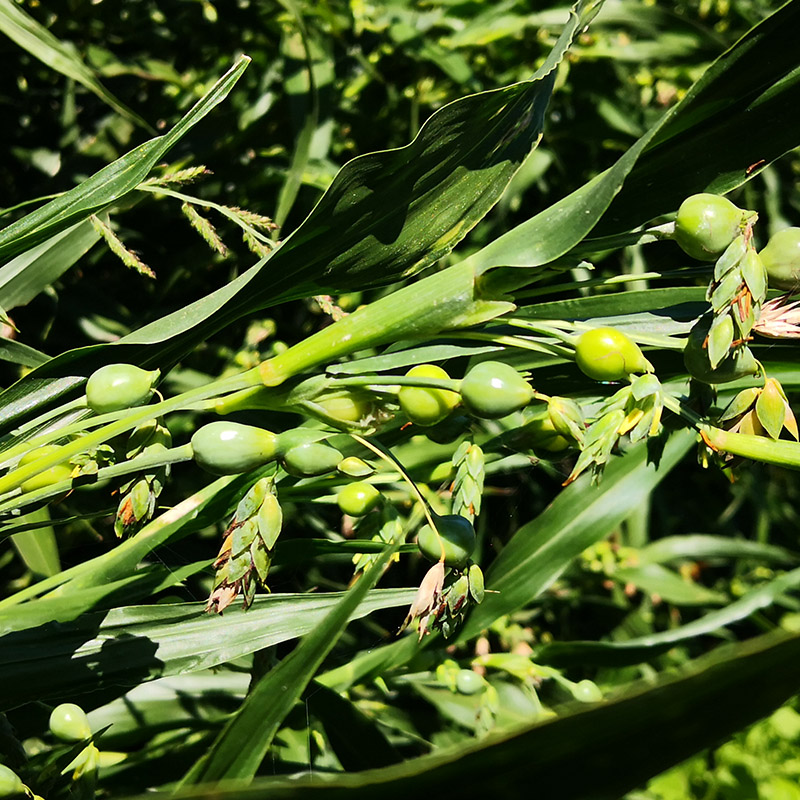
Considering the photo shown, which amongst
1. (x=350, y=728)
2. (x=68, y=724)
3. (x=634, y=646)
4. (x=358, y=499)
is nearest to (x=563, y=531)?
(x=634, y=646)

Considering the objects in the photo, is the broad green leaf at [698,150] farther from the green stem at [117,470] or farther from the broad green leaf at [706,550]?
the broad green leaf at [706,550]

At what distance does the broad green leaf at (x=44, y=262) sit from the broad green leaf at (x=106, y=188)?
6.4 inches

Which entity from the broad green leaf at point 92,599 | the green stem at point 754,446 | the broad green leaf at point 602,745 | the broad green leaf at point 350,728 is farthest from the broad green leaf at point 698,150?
the broad green leaf at point 350,728

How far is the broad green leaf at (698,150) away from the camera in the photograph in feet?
1.67

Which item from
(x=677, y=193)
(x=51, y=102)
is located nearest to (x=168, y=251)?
(x=51, y=102)

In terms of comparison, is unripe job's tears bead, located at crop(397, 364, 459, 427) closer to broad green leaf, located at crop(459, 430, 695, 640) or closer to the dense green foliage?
the dense green foliage

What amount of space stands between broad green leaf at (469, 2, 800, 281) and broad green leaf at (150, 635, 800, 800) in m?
0.27

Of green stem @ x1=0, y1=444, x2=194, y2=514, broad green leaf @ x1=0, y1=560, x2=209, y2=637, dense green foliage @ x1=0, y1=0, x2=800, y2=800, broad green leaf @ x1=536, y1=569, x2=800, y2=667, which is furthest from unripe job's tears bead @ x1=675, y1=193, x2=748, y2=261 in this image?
broad green leaf @ x1=536, y1=569, x2=800, y2=667

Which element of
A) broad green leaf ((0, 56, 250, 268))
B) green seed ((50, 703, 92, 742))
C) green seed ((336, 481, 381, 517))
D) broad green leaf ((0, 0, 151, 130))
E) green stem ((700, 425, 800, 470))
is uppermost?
broad green leaf ((0, 0, 151, 130))

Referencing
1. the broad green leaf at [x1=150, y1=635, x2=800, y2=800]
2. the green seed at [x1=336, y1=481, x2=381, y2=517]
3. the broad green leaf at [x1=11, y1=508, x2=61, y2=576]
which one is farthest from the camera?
the broad green leaf at [x1=11, y1=508, x2=61, y2=576]

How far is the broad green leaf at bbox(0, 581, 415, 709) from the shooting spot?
66cm

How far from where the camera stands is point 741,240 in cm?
48

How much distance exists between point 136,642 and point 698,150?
0.61 meters

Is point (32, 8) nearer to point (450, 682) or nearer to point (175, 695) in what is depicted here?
point (175, 695)
